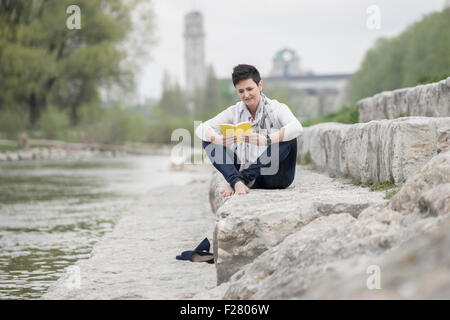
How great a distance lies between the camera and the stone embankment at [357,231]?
258 centimetres

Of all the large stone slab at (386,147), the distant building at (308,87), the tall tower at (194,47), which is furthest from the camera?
the tall tower at (194,47)

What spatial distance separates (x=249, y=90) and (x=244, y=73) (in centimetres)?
14

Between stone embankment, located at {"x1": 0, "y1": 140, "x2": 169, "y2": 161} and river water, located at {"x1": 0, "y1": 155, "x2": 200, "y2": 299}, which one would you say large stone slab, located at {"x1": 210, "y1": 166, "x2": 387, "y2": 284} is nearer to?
river water, located at {"x1": 0, "y1": 155, "x2": 200, "y2": 299}

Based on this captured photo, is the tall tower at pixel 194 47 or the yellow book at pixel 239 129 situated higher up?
the tall tower at pixel 194 47

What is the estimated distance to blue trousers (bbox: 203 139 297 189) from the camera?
5223mm

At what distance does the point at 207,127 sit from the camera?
209 inches

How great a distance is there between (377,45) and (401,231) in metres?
49.6

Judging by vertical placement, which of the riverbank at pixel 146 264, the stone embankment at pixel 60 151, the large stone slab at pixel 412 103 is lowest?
the stone embankment at pixel 60 151

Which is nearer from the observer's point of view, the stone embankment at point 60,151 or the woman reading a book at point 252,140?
the woman reading a book at point 252,140

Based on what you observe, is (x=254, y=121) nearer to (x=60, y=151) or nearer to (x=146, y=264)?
(x=146, y=264)

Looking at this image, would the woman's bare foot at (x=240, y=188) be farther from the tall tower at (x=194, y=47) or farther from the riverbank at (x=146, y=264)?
the tall tower at (x=194, y=47)

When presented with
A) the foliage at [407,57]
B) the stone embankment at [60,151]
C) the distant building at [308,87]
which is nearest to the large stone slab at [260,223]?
the foliage at [407,57]

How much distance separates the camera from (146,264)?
16.6 feet
